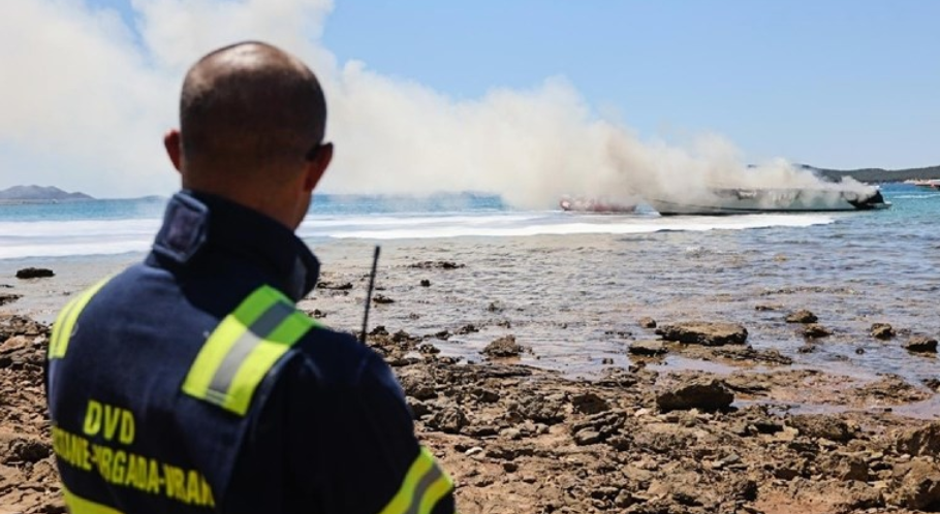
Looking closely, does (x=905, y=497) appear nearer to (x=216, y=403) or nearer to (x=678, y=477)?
(x=678, y=477)

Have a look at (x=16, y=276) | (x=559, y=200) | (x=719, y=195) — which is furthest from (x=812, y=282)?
(x=559, y=200)

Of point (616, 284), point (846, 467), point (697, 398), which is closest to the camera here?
point (846, 467)

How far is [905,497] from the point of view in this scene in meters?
5.73

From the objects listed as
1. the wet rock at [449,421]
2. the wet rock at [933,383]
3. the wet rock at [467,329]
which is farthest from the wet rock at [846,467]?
the wet rock at [467,329]

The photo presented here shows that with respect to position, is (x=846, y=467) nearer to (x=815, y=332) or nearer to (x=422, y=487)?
(x=422, y=487)

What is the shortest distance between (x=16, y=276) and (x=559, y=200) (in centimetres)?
4671

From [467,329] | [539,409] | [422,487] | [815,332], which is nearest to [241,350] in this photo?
[422,487]

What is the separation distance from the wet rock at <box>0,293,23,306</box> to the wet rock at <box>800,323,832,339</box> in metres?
13.8

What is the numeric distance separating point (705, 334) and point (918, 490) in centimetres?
644

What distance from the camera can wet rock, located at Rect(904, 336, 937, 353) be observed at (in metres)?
11.6

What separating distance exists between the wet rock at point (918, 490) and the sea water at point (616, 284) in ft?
14.5

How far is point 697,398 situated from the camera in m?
8.23

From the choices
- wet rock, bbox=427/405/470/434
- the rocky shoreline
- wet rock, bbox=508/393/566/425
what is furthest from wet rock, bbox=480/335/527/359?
wet rock, bbox=427/405/470/434

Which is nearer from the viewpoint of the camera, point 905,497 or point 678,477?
point 905,497
